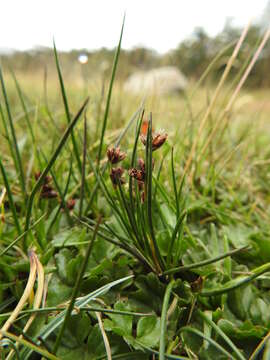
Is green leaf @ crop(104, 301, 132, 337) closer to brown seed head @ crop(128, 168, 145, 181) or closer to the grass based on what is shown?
the grass

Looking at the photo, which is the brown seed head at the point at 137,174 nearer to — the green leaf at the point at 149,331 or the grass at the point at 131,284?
the grass at the point at 131,284

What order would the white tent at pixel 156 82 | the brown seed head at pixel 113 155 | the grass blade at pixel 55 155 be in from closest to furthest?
1. the grass blade at pixel 55 155
2. the brown seed head at pixel 113 155
3. the white tent at pixel 156 82

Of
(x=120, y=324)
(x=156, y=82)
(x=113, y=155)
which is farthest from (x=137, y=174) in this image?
(x=156, y=82)

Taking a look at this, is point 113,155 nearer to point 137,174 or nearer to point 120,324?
point 137,174

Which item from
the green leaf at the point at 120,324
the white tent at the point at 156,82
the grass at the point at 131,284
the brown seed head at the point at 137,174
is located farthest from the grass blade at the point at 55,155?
the white tent at the point at 156,82

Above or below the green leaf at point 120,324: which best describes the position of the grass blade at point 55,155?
above

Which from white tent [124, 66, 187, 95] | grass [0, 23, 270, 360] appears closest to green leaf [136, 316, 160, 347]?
grass [0, 23, 270, 360]

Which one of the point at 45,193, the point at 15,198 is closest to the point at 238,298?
the point at 45,193

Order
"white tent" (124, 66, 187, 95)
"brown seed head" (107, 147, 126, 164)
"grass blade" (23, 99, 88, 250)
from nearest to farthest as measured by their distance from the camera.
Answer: "grass blade" (23, 99, 88, 250), "brown seed head" (107, 147, 126, 164), "white tent" (124, 66, 187, 95)

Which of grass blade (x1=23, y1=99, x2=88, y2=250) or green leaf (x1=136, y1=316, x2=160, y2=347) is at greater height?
grass blade (x1=23, y1=99, x2=88, y2=250)

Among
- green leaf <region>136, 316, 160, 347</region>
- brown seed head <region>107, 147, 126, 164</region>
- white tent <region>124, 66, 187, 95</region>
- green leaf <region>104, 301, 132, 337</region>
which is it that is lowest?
green leaf <region>136, 316, 160, 347</region>

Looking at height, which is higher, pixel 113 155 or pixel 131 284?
pixel 113 155
